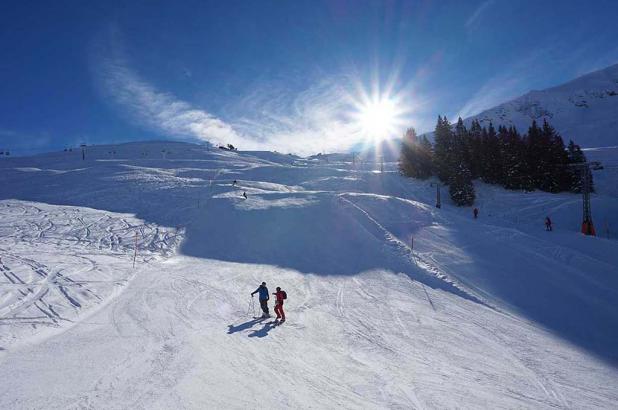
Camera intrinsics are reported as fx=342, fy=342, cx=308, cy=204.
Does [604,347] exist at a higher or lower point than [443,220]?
lower

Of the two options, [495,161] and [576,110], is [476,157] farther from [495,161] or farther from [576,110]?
[576,110]

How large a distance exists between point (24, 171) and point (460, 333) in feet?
223

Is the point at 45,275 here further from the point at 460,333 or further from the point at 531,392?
the point at 531,392

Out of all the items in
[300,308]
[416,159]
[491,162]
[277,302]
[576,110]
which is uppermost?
[576,110]

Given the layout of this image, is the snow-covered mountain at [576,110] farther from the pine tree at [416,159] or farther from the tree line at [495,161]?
the pine tree at [416,159]

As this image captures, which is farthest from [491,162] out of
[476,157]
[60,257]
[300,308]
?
[60,257]

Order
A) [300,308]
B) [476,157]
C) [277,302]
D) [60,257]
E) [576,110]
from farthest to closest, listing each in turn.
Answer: [576,110]
[476,157]
[60,257]
[300,308]
[277,302]

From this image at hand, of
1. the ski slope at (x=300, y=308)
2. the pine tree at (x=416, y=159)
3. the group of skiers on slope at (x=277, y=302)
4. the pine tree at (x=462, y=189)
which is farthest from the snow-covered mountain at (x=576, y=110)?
the group of skiers on slope at (x=277, y=302)

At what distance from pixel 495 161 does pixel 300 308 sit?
170ft

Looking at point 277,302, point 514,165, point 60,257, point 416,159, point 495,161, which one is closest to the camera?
point 277,302

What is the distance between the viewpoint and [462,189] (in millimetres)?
48375

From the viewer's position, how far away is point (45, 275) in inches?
583

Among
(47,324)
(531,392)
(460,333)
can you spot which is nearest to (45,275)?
(47,324)

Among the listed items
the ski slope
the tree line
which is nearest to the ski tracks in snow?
the ski slope
